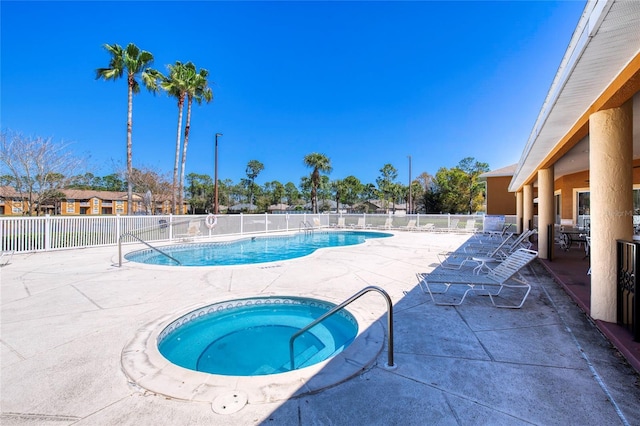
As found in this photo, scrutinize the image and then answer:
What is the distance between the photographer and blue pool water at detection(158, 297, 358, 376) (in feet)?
10.9

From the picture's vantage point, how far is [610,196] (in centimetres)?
333

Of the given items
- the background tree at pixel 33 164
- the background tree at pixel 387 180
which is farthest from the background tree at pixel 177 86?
the background tree at pixel 387 180

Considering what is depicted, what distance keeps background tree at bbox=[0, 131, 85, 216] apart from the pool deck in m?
12.2

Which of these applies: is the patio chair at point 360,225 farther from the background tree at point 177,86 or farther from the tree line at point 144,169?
the background tree at point 177,86

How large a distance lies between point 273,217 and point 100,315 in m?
13.8

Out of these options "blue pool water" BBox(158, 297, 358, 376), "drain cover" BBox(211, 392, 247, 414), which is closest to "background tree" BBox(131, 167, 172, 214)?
"blue pool water" BBox(158, 297, 358, 376)

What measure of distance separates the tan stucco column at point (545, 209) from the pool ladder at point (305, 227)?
1361 cm

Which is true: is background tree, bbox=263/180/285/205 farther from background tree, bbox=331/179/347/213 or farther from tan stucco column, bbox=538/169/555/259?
tan stucco column, bbox=538/169/555/259

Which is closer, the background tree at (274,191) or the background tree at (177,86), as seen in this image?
the background tree at (177,86)

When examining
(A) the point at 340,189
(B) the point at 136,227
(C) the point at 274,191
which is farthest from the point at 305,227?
(C) the point at 274,191

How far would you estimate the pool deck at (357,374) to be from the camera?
193 centimetres

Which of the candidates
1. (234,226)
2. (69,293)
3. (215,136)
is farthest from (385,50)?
(69,293)

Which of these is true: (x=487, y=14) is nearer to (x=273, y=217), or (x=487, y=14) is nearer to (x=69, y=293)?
(x=273, y=217)

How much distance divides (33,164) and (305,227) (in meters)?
14.9
